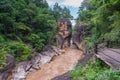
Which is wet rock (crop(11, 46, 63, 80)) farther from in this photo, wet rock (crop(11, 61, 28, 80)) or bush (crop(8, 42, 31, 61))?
bush (crop(8, 42, 31, 61))

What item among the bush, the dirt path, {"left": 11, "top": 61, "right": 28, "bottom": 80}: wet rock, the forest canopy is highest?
the forest canopy

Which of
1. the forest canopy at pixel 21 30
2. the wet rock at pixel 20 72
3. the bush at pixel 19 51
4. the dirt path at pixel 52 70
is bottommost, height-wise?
the dirt path at pixel 52 70

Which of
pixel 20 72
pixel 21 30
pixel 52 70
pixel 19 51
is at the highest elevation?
pixel 21 30

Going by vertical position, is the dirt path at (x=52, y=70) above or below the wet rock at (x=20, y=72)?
below

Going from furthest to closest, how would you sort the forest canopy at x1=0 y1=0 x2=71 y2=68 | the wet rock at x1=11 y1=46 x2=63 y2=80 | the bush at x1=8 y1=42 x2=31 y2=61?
1. the forest canopy at x1=0 y1=0 x2=71 y2=68
2. the bush at x1=8 y1=42 x2=31 y2=61
3. the wet rock at x1=11 y1=46 x2=63 y2=80

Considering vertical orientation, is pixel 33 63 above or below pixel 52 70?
above

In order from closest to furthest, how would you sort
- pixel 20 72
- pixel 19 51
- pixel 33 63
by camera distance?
pixel 20 72, pixel 19 51, pixel 33 63

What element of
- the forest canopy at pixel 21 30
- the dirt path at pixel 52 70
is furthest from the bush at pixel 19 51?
the dirt path at pixel 52 70

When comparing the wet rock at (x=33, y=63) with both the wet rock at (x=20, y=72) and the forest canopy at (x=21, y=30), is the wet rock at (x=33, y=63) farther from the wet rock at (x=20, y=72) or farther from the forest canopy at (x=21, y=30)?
the forest canopy at (x=21, y=30)

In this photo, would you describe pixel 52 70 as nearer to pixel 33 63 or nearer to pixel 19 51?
pixel 33 63

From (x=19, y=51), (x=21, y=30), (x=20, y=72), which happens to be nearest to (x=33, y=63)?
(x=19, y=51)

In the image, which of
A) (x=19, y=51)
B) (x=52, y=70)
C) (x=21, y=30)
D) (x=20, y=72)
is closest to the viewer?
(x=20, y=72)

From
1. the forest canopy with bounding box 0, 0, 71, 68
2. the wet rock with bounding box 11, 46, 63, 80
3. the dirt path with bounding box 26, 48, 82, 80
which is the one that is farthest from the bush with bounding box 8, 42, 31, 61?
the dirt path with bounding box 26, 48, 82, 80

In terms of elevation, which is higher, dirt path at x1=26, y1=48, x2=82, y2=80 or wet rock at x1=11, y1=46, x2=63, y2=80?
wet rock at x1=11, y1=46, x2=63, y2=80
